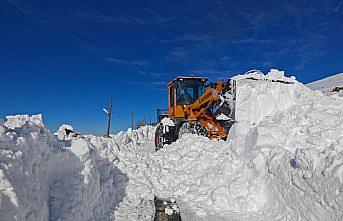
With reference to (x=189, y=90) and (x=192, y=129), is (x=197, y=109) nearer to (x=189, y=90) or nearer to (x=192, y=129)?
(x=192, y=129)

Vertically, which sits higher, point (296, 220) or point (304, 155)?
point (304, 155)

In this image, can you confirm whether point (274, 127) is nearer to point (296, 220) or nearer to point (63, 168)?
point (296, 220)

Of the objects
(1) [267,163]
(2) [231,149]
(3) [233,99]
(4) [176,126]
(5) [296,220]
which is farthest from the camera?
(4) [176,126]

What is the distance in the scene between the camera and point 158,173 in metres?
8.12

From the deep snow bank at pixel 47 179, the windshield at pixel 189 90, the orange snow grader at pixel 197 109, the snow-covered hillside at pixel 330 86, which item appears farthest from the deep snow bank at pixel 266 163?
the snow-covered hillside at pixel 330 86

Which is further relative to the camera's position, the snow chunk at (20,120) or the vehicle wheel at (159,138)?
the vehicle wheel at (159,138)

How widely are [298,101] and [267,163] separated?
3.11 meters

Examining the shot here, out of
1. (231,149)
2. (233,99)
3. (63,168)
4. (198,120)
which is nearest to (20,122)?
(63,168)

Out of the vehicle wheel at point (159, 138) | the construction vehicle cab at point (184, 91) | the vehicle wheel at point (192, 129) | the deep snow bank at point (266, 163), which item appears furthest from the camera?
the vehicle wheel at point (159, 138)

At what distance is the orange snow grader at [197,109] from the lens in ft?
32.7

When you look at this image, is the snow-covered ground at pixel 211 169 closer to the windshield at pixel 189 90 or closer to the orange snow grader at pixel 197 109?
the orange snow grader at pixel 197 109

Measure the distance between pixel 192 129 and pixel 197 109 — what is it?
30.9 inches

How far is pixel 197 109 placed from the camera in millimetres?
11250

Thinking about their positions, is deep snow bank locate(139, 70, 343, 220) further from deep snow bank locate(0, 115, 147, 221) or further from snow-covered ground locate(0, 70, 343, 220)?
deep snow bank locate(0, 115, 147, 221)
